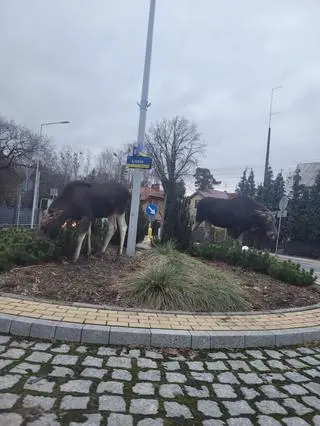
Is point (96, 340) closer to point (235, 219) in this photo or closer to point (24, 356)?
point (24, 356)

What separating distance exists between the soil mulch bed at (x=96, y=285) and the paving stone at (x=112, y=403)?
285 centimetres

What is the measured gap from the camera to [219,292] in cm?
681

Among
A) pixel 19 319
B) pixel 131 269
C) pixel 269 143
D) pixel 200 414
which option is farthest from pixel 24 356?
pixel 269 143

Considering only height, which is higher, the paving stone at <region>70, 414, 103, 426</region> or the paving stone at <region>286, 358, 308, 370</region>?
the paving stone at <region>70, 414, 103, 426</region>

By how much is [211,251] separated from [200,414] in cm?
872

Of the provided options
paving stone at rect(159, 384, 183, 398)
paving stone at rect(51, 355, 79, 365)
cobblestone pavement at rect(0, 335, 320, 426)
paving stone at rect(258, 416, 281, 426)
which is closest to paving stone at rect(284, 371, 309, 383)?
cobblestone pavement at rect(0, 335, 320, 426)

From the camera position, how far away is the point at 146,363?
438 centimetres

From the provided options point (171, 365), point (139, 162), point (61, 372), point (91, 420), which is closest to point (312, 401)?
point (171, 365)

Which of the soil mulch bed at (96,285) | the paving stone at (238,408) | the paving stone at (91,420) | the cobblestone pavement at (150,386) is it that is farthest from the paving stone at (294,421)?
the soil mulch bed at (96,285)

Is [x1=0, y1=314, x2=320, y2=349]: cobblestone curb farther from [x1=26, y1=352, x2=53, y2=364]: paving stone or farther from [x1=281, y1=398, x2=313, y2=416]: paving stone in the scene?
[x1=281, y1=398, x2=313, y2=416]: paving stone

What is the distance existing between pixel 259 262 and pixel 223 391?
708 centimetres

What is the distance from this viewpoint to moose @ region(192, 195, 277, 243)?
558 inches

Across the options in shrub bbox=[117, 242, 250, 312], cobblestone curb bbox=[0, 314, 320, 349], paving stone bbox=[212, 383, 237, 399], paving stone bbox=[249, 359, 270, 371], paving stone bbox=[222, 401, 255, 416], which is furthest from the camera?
shrub bbox=[117, 242, 250, 312]

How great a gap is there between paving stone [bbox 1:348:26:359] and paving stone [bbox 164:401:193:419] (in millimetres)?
1725
